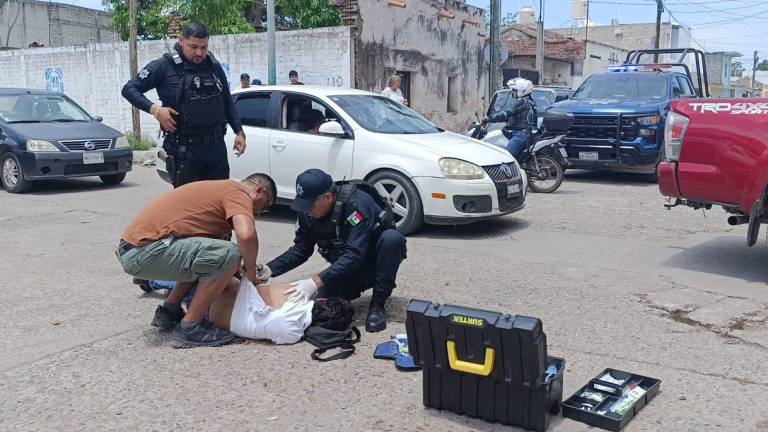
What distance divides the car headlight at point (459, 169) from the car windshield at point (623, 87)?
20.0 ft

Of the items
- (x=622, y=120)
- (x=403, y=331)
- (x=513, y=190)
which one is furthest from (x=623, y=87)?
(x=403, y=331)

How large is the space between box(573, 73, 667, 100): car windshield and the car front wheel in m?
6.47

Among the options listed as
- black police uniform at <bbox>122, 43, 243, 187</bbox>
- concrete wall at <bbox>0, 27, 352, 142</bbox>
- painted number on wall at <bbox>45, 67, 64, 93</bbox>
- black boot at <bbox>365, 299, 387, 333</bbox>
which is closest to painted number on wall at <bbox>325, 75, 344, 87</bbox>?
concrete wall at <bbox>0, 27, 352, 142</bbox>

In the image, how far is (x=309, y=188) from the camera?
4316mm

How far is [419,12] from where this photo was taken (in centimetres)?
1959

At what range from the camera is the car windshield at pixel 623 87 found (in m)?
12.3

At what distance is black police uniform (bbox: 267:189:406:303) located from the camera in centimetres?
441

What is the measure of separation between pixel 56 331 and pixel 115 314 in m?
0.42

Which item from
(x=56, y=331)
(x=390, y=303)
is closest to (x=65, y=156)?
(x=56, y=331)

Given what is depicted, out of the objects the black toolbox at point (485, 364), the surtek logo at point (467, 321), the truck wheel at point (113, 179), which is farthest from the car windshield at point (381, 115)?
the truck wheel at point (113, 179)

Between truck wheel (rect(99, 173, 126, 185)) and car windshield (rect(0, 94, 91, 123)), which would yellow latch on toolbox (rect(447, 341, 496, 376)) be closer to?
truck wheel (rect(99, 173, 126, 185))

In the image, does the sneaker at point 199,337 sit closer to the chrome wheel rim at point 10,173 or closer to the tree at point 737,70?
the chrome wheel rim at point 10,173

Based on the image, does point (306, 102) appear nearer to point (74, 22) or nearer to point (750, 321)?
point (750, 321)

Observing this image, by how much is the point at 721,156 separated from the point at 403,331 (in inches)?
116
